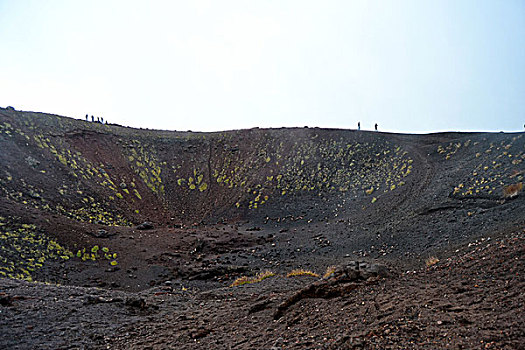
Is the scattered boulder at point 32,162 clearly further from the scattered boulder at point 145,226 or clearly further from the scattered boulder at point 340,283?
the scattered boulder at point 340,283

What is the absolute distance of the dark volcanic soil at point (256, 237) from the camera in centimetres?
673

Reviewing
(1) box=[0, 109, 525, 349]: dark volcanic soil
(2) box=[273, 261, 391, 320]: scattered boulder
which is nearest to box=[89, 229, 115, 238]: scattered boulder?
(1) box=[0, 109, 525, 349]: dark volcanic soil

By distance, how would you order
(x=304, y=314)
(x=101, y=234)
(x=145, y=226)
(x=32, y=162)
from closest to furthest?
(x=304, y=314), (x=101, y=234), (x=145, y=226), (x=32, y=162)

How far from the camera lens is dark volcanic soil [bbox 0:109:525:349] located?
673cm

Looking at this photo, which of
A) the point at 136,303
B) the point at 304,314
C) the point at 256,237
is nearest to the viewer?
the point at 304,314

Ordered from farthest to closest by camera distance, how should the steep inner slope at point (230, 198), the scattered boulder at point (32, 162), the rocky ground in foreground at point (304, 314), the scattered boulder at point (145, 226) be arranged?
the scattered boulder at point (32, 162), the scattered boulder at point (145, 226), the steep inner slope at point (230, 198), the rocky ground in foreground at point (304, 314)

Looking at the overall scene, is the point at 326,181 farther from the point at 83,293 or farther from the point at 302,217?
the point at 83,293

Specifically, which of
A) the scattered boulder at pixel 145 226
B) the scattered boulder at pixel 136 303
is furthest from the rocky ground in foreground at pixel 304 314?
the scattered boulder at pixel 145 226

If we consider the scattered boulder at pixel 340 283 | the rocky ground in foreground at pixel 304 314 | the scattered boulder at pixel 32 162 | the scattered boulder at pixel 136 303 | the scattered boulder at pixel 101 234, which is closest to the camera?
the rocky ground in foreground at pixel 304 314

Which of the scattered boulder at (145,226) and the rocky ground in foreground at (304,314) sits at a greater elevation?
the rocky ground in foreground at (304,314)

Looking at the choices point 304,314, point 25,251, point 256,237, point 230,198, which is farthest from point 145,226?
point 304,314

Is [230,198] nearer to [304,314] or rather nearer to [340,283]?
[340,283]

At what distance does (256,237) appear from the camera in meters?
25.2

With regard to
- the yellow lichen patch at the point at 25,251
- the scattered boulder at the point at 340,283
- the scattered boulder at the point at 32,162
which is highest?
the scattered boulder at the point at 32,162
